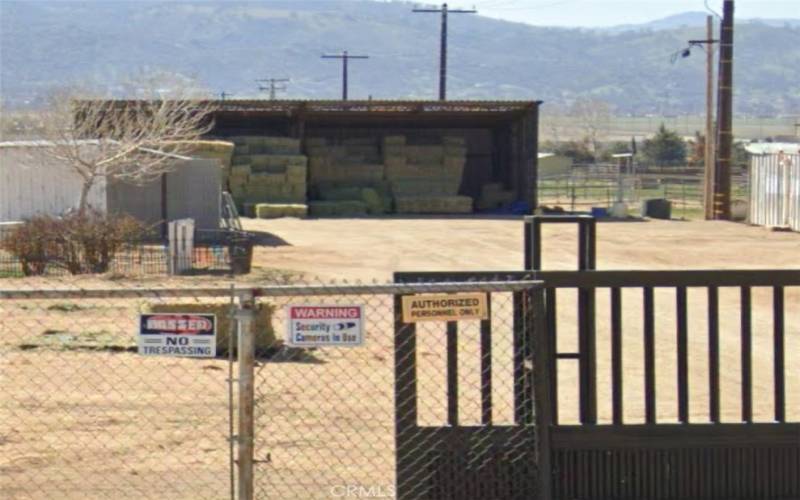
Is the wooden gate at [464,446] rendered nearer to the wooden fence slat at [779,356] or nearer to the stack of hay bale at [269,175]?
the wooden fence slat at [779,356]

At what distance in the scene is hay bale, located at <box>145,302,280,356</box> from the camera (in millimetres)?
14477

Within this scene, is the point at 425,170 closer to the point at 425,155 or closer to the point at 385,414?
the point at 425,155

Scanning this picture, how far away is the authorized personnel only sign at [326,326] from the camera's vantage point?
789 centimetres

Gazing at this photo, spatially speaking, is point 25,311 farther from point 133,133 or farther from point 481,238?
point 481,238

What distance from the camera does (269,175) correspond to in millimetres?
50406

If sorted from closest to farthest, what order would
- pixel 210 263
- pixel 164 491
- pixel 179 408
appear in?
pixel 164 491, pixel 179 408, pixel 210 263

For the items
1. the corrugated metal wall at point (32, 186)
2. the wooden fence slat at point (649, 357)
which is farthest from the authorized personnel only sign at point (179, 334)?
the corrugated metal wall at point (32, 186)

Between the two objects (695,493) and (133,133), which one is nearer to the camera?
(695,493)

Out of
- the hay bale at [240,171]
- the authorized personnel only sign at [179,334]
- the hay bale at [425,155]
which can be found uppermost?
the hay bale at [425,155]

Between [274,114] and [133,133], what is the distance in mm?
18544

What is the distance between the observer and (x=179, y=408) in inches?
462

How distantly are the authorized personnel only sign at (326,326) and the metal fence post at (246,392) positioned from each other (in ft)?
0.73

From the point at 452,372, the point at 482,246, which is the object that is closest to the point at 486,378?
the point at 452,372

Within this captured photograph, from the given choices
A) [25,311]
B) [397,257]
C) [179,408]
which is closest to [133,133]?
[397,257]
